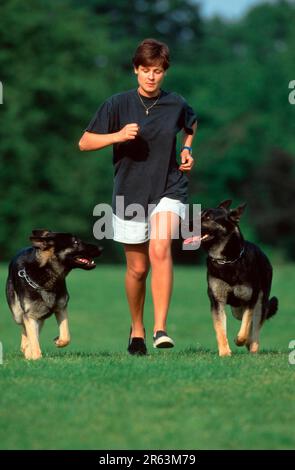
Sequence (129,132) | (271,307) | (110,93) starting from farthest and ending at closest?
(110,93)
(271,307)
(129,132)

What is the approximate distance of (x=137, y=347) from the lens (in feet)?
35.2

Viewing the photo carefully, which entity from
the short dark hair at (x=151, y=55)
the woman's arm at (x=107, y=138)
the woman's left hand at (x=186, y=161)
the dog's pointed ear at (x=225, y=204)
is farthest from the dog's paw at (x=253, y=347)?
the short dark hair at (x=151, y=55)

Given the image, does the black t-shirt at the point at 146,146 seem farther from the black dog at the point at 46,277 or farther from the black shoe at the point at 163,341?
the black shoe at the point at 163,341

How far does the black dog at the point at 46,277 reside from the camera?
10586 mm

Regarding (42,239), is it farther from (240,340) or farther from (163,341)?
(240,340)

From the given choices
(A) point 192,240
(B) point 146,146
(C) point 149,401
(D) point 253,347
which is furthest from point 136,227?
(C) point 149,401

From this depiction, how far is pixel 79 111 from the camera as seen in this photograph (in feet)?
200

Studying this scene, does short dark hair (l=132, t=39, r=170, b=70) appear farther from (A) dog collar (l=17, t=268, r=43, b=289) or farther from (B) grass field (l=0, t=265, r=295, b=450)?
(B) grass field (l=0, t=265, r=295, b=450)

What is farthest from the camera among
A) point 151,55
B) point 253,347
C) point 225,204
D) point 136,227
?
point 253,347

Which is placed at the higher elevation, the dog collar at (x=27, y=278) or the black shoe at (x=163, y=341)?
the dog collar at (x=27, y=278)

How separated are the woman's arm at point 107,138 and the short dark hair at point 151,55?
0.69 m

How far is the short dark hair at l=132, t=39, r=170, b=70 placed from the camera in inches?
404

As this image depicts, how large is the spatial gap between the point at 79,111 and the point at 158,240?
5105cm

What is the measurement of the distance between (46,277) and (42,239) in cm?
38
